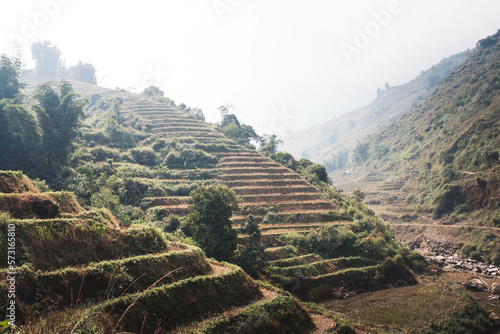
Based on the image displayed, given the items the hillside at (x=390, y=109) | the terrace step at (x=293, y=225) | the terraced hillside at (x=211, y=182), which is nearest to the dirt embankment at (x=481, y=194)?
the terraced hillside at (x=211, y=182)

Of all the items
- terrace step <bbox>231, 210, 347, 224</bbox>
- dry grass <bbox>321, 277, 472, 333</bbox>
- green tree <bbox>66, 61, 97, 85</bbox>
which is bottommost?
dry grass <bbox>321, 277, 472, 333</bbox>

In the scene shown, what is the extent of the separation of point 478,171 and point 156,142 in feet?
168

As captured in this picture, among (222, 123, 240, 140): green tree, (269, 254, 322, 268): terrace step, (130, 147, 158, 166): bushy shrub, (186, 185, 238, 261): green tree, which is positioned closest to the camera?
(186, 185, 238, 261): green tree

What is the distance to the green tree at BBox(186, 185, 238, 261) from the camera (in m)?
22.1

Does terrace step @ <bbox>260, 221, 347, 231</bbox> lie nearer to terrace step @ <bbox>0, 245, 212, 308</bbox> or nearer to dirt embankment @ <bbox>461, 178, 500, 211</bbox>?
terrace step @ <bbox>0, 245, 212, 308</bbox>

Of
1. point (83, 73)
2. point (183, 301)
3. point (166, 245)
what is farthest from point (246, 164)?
point (83, 73)

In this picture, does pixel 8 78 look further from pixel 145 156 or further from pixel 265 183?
pixel 265 183

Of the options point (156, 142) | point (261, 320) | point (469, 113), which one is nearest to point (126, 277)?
point (261, 320)

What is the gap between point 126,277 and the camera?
12.3 m

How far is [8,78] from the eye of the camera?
134 feet

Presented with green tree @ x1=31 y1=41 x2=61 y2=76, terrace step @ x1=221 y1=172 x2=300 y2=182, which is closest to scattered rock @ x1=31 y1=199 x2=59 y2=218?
terrace step @ x1=221 y1=172 x2=300 y2=182

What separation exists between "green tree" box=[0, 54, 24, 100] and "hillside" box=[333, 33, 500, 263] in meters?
62.9

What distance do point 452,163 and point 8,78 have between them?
235 feet

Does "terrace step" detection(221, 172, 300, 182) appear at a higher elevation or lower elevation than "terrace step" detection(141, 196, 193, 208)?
higher
